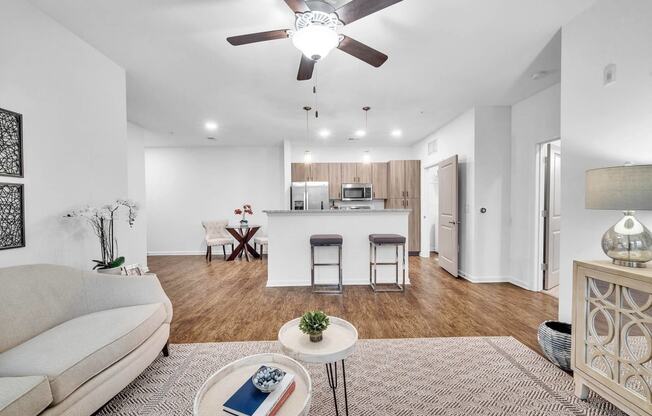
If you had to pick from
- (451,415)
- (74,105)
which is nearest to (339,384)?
(451,415)

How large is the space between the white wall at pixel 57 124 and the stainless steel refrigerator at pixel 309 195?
3.51 metres

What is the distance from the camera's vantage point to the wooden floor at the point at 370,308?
2.46m

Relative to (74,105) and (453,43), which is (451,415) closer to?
(453,43)

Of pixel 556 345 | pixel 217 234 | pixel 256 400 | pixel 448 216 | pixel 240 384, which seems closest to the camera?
pixel 256 400

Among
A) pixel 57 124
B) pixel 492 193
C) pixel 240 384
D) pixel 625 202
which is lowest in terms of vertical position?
pixel 240 384

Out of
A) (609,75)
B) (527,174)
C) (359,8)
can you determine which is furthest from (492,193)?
(359,8)

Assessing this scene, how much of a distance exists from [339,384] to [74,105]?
3111 millimetres

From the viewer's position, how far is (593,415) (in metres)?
1.48

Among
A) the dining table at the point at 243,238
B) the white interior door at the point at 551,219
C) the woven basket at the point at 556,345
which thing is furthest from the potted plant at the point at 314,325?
the dining table at the point at 243,238

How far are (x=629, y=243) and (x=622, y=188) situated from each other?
324 mm

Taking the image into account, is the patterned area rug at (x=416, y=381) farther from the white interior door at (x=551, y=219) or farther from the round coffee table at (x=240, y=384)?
the white interior door at (x=551, y=219)

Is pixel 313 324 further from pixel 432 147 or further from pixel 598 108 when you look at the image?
pixel 432 147

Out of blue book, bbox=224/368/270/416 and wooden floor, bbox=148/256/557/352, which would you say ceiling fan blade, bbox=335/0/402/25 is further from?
wooden floor, bbox=148/256/557/352

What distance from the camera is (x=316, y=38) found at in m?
1.62
